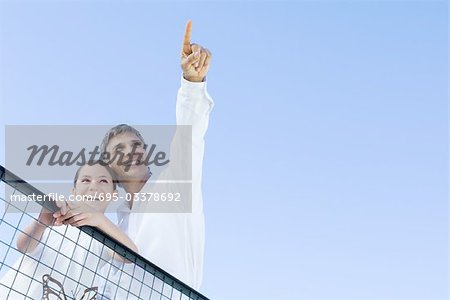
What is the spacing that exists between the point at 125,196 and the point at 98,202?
0.82 feet

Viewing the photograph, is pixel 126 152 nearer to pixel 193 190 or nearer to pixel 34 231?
pixel 193 190

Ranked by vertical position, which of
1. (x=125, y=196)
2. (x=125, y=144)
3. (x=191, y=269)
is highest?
(x=125, y=144)

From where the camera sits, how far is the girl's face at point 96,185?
A: 2322 millimetres

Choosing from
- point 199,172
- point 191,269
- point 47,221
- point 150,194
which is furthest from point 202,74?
point 47,221

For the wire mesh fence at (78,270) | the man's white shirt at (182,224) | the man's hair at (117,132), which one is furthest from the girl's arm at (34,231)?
the man's hair at (117,132)

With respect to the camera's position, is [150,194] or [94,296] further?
[150,194]

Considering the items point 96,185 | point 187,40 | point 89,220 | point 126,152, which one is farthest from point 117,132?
point 89,220

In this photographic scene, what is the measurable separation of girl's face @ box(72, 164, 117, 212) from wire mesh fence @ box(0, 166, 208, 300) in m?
0.28

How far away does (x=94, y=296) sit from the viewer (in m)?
1.83

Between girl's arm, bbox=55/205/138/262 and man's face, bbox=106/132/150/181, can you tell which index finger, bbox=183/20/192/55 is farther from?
girl's arm, bbox=55/205/138/262

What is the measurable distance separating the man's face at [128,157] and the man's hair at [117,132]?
0.02m

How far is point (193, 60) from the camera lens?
7.88 feet

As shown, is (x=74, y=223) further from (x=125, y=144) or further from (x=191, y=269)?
(x=125, y=144)

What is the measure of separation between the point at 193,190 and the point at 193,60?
583mm
